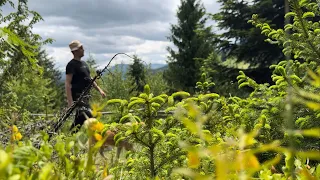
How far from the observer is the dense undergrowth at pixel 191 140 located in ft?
1.57

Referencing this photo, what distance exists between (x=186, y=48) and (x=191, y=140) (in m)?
22.5

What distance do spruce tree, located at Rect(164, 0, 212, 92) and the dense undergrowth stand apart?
742 inches

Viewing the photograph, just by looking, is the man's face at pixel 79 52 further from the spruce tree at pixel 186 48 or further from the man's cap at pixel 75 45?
the spruce tree at pixel 186 48

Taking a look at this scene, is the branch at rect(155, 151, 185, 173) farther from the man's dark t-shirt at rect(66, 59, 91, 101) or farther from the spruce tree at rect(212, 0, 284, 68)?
the spruce tree at rect(212, 0, 284, 68)

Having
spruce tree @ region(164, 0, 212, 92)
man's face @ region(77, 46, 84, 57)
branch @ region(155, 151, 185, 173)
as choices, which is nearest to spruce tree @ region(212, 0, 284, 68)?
spruce tree @ region(164, 0, 212, 92)

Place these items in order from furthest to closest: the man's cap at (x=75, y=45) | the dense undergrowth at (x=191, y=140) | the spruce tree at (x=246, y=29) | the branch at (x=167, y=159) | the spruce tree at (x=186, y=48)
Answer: the spruce tree at (x=186, y=48)
the spruce tree at (x=246, y=29)
the man's cap at (x=75, y=45)
the branch at (x=167, y=159)
the dense undergrowth at (x=191, y=140)

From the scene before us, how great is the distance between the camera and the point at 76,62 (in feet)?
18.3

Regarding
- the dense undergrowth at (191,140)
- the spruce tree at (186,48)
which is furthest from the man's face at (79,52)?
the spruce tree at (186,48)

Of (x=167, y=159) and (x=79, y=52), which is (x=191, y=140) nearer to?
(x=167, y=159)

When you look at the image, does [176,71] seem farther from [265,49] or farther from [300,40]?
[300,40]

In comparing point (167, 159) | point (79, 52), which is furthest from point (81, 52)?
point (167, 159)

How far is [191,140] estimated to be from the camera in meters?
1.91

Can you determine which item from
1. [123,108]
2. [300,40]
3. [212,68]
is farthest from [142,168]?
[212,68]

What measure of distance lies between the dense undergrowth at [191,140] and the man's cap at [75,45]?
9.01ft
